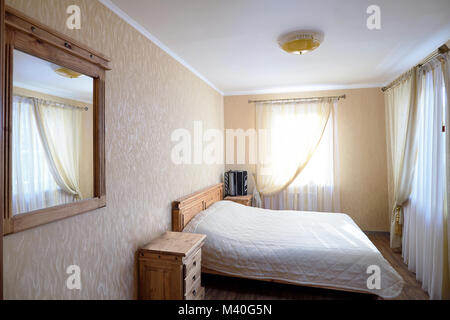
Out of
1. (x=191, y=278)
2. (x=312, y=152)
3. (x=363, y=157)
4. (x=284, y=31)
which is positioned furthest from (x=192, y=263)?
(x=363, y=157)

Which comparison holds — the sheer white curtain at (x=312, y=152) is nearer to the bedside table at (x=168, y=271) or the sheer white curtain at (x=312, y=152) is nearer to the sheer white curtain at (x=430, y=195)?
the sheer white curtain at (x=430, y=195)

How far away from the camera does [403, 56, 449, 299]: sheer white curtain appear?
2.30 m

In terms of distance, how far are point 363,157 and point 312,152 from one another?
0.85 m

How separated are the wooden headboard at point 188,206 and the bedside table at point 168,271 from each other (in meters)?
0.48

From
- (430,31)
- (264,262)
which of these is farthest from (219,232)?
(430,31)

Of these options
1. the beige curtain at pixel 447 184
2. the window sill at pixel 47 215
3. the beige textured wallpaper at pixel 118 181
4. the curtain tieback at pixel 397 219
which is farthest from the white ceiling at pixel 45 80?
the curtain tieback at pixel 397 219

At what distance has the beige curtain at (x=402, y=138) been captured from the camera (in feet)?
9.56

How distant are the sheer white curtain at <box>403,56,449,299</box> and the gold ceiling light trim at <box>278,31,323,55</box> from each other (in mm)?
1266

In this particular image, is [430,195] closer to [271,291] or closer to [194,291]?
[271,291]

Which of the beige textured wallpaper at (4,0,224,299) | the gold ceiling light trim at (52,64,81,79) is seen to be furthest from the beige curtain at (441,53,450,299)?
the gold ceiling light trim at (52,64,81,79)

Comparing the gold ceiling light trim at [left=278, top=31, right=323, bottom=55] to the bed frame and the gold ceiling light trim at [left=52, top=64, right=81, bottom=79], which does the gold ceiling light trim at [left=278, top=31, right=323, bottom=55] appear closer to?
the gold ceiling light trim at [left=52, top=64, right=81, bottom=79]

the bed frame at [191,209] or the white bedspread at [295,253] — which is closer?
the white bedspread at [295,253]
